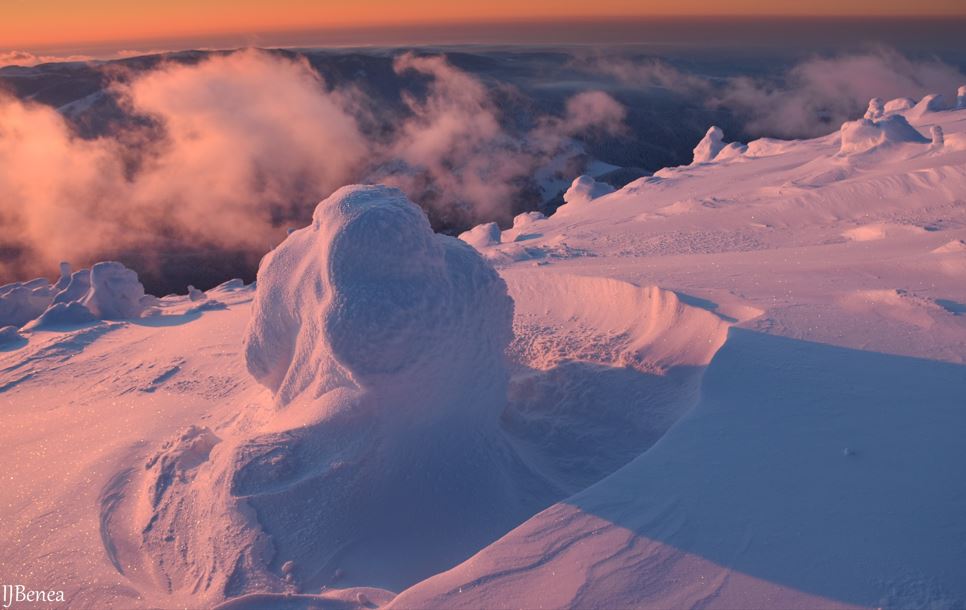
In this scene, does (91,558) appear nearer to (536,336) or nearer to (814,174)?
(536,336)

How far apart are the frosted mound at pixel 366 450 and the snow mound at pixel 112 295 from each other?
208 inches

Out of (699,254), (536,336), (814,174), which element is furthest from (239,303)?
(814,174)

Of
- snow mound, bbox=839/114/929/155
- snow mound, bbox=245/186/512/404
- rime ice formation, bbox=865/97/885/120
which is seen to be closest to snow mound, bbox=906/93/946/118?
rime ice formation, bbox=865/97/885/120

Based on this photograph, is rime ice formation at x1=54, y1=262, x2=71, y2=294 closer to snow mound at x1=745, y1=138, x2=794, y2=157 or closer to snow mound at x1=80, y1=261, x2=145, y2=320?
snow mound at x1=80, y1=261, x2=145, y2=320

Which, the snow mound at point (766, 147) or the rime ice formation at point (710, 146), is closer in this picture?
the snow mound at point (766, 147)

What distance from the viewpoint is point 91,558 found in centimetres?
385

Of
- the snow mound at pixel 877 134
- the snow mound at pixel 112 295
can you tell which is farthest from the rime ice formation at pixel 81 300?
the snow mound at pixel 877 134

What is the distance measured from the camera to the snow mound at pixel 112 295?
29.0ft

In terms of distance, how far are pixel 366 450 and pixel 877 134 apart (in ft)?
34.0

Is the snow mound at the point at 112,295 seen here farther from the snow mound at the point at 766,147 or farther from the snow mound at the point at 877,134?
the snow mound at the point at 766,147

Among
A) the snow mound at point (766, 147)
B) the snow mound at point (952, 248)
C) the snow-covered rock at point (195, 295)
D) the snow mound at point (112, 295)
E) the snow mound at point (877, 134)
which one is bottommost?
the snow-covered rock at point (195, 295)

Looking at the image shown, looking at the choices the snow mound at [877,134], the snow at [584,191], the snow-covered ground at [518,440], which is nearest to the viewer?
the snow-covered ground at [518,440]

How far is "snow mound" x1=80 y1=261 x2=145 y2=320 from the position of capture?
29.0ft

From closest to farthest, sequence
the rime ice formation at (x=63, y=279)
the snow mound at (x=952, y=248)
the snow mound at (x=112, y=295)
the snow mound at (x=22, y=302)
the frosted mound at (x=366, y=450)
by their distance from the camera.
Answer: the frosted mound at (x=366, y=450) → the snow mound at (x=952, y=248) → the snow mound at (x=112, y=295) → the snow mound at (x=22, y=302) → the rime ice formation at (x=63, y=279)
